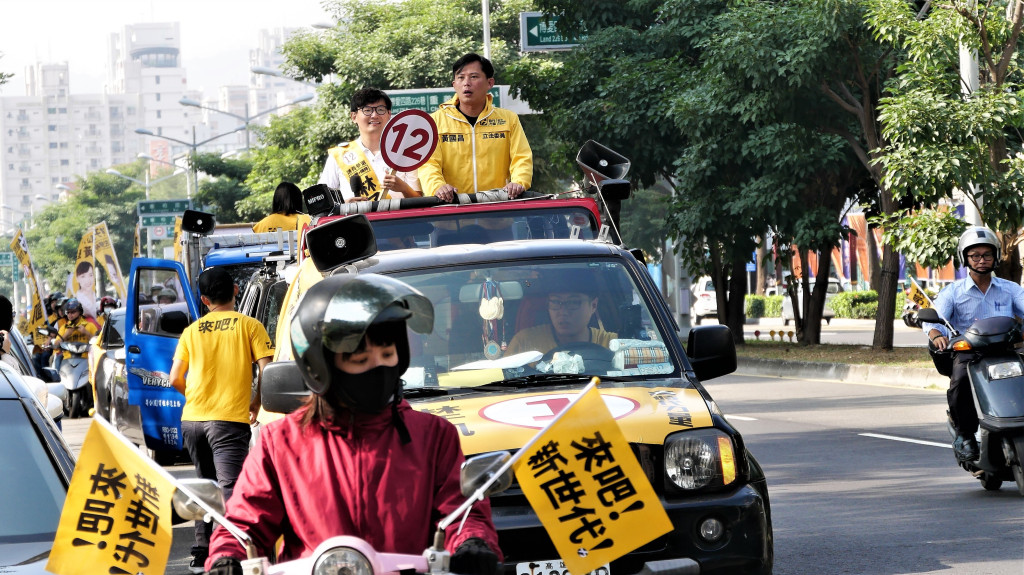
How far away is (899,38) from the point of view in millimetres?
18578

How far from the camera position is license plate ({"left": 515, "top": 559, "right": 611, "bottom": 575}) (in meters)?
4.90

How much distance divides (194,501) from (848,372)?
17.9 metres

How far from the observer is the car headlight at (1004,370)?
8.97 meters

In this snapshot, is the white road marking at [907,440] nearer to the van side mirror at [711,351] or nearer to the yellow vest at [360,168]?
the yellow vest at [360,168]

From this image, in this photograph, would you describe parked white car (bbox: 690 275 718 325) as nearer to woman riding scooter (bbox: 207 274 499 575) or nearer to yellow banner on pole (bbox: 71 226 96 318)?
yellow banner on pole (bbox: 71 226 96 318)

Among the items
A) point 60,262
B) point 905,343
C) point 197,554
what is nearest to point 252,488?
point 197,554

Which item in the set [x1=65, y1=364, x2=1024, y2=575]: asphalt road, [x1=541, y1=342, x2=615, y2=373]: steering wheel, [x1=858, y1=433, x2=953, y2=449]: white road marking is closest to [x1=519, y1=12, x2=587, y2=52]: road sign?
[x1=65, y1=364, x2=1024, y2=575]: asphalt road

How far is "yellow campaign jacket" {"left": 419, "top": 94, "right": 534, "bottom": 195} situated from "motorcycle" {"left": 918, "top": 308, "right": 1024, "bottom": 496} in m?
2.79

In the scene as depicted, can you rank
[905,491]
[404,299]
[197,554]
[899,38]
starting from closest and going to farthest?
[404,299] < [197,554] < [905,491] < [899,38]

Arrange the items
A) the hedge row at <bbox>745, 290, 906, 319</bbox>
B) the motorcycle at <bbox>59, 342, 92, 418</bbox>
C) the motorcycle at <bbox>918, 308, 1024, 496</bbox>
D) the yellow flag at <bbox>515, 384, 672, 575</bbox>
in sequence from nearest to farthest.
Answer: the yellow flag at <bbox>515, 384, 672, 575</bbox> → the motorcycle at <bbox>918, 308, 1024, 496</bbox> → the motorcycle at <bbox>59, 342, 92, 418</bbox> → the hedge row at <bbox>745, 290, 906, 319</bbox>

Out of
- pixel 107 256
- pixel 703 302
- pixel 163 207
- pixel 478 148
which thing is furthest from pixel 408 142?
pixel 163 207

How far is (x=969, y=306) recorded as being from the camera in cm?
941

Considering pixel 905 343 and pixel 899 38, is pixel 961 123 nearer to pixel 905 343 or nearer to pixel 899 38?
pixel 899 38

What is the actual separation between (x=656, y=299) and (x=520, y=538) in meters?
1.48
